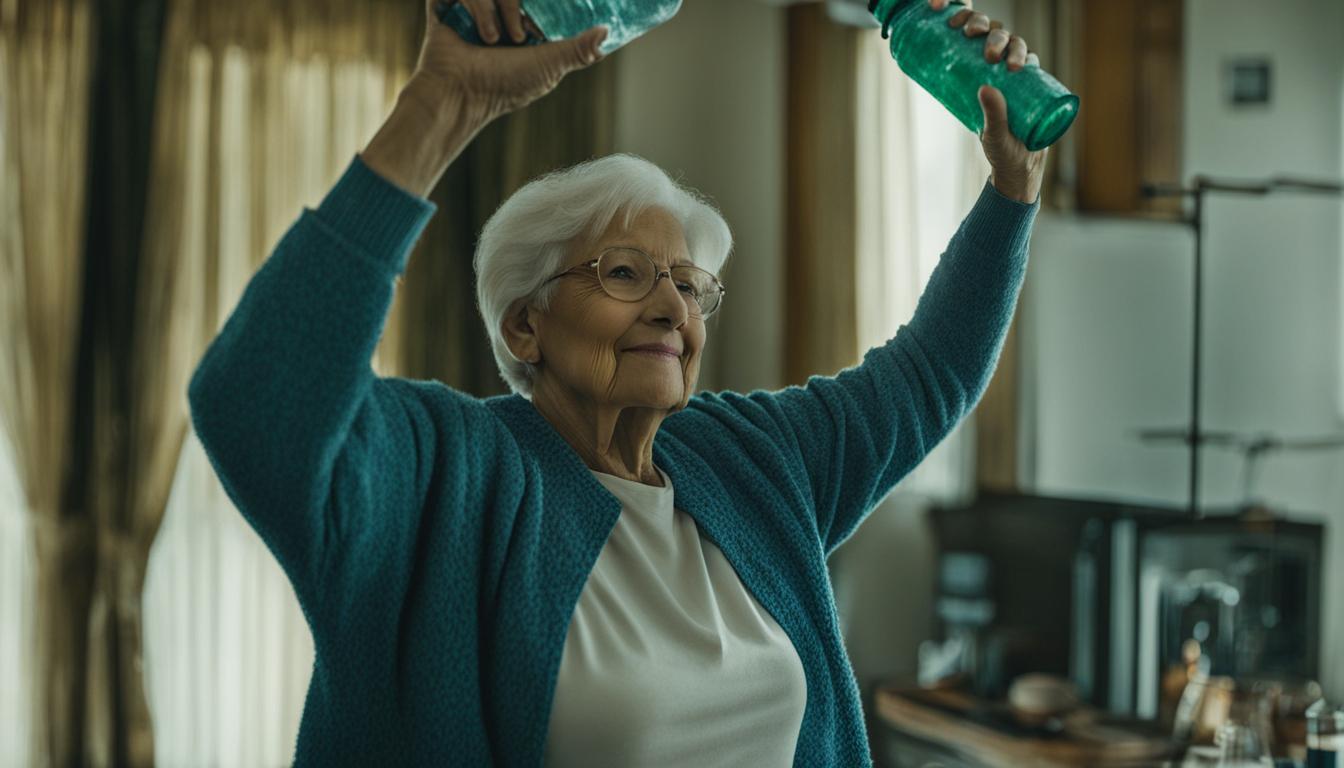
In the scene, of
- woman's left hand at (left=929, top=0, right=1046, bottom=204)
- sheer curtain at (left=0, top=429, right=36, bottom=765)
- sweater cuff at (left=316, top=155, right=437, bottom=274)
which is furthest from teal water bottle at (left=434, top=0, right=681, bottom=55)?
sheer curtain at (left=0, top=429, right=36, bottom=765)

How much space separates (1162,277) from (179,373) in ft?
10.3

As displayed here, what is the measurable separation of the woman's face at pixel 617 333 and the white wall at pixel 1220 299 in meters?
3.40

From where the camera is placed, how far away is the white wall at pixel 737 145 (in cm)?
448

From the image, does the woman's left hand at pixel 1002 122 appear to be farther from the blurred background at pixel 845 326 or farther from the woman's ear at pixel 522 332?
the blurred background at pixel 845 326

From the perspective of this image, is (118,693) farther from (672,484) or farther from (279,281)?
(279,281)

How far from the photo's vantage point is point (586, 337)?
1.17 m

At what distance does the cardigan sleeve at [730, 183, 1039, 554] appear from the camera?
131 centimetres

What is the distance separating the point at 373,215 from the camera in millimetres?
858

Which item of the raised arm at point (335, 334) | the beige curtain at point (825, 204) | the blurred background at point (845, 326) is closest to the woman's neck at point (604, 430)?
the raised arm at point (335, 334)

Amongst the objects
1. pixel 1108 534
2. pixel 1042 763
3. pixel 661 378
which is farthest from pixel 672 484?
pixel 1108 534

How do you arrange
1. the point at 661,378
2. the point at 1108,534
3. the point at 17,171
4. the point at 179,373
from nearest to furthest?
the point at 661,378 < the point at 1108,534 < the point at 17,171 < the point at 179,373

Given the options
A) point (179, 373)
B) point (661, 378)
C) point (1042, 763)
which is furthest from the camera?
point (179, 373)

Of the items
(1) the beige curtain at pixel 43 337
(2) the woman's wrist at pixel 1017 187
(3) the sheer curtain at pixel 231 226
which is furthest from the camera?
(3) the sheer curtain at pixel 231 226

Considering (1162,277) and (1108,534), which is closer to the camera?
(1108,534)
